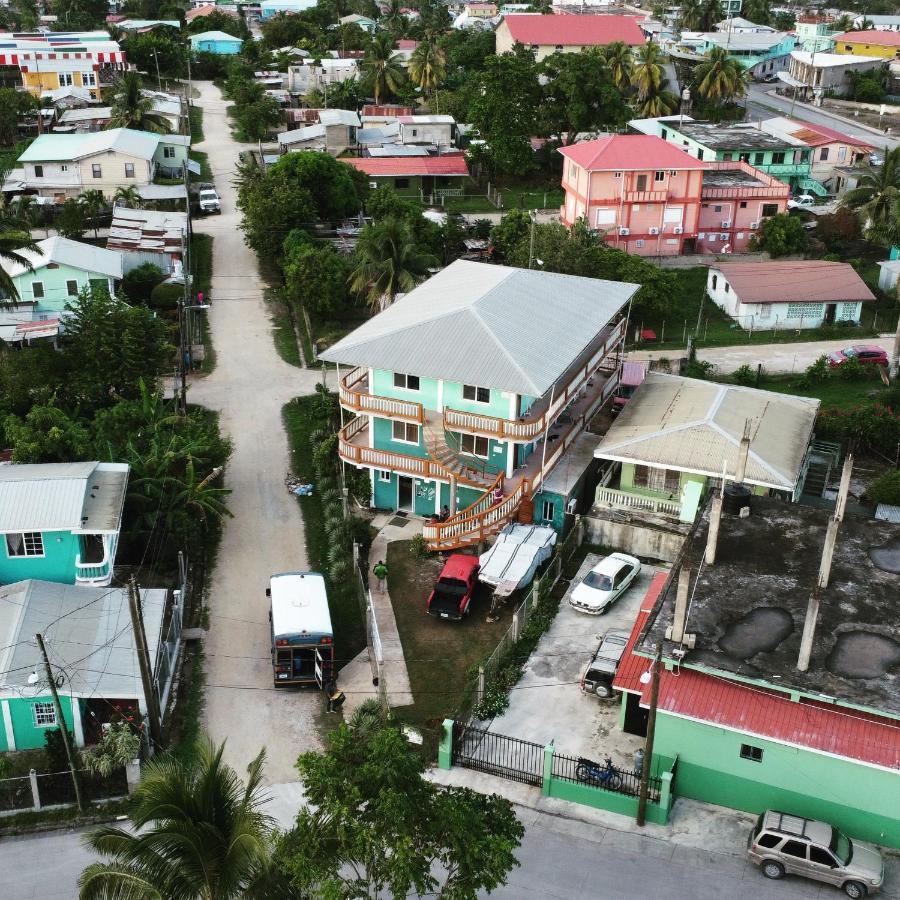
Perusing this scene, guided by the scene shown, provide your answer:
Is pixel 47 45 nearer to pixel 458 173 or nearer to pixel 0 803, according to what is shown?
pixel 458 173

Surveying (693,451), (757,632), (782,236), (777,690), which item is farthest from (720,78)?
(777,690)

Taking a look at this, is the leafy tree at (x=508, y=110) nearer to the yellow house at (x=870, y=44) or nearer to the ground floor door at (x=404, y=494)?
the ground floor door at (x=404, y=494)

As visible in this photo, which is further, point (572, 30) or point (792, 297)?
point (572, 30)

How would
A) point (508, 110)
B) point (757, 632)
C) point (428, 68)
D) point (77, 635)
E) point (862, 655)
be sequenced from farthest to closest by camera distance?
1. point (428, 68)
2. point (508, 110)
3. point (77, 635)
4. point (757, 632)
5. point (862, 655)

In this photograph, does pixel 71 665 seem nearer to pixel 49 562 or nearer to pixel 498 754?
pixel 49 562

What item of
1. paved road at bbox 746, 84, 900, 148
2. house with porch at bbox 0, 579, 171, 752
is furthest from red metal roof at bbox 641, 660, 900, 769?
paved road at bbox 746, 84, 900, 148

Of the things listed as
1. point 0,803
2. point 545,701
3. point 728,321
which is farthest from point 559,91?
point 0,803
